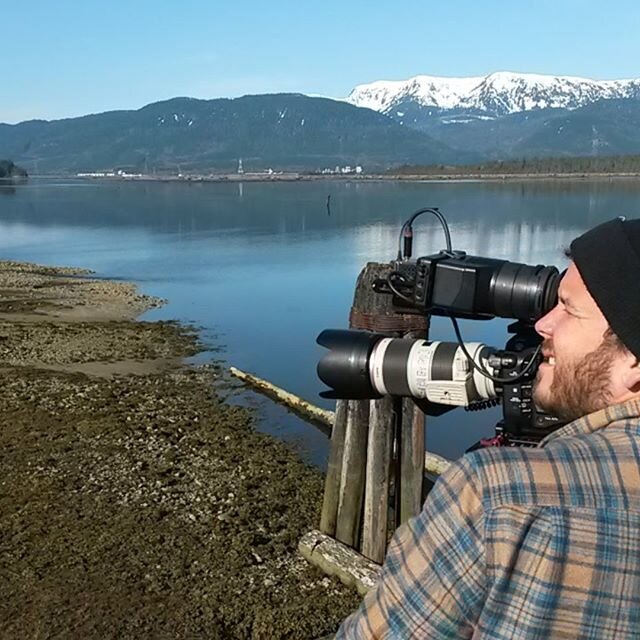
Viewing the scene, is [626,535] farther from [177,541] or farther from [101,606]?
[177,541]

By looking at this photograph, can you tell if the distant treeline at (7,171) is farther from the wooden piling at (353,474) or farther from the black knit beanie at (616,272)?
the black knit beanie at (616,272)

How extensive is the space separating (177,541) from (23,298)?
471 inches

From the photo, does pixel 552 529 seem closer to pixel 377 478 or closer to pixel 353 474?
pixel 377 478

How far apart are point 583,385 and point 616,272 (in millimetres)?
172

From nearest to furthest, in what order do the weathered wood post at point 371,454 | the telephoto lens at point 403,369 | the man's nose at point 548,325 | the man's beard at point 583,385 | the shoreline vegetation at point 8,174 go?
the man's beard at point 583,385 → the man's nose at point 548,325 → the telephoto lens at point 403,369 → the weathered wood post at point 371,454 → the shoreline vegetation at point 8,174

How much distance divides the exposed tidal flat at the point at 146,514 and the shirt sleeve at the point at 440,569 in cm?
290

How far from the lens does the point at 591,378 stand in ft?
3.60

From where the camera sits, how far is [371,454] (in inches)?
143

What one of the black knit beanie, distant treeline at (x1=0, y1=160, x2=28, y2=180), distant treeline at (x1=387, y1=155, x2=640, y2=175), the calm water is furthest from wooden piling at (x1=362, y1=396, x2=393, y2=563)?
distant treeline at (x1=0, y1=160, x2=28, y2=180)

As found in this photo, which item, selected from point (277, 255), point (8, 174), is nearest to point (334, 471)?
point (277, 255)

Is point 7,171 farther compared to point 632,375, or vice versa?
point 7,171

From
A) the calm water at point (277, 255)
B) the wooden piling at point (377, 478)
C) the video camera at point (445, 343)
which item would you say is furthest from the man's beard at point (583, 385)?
the calm water at point (277, 255)

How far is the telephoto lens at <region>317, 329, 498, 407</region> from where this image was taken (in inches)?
94.0

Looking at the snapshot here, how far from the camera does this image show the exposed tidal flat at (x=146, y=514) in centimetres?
381
